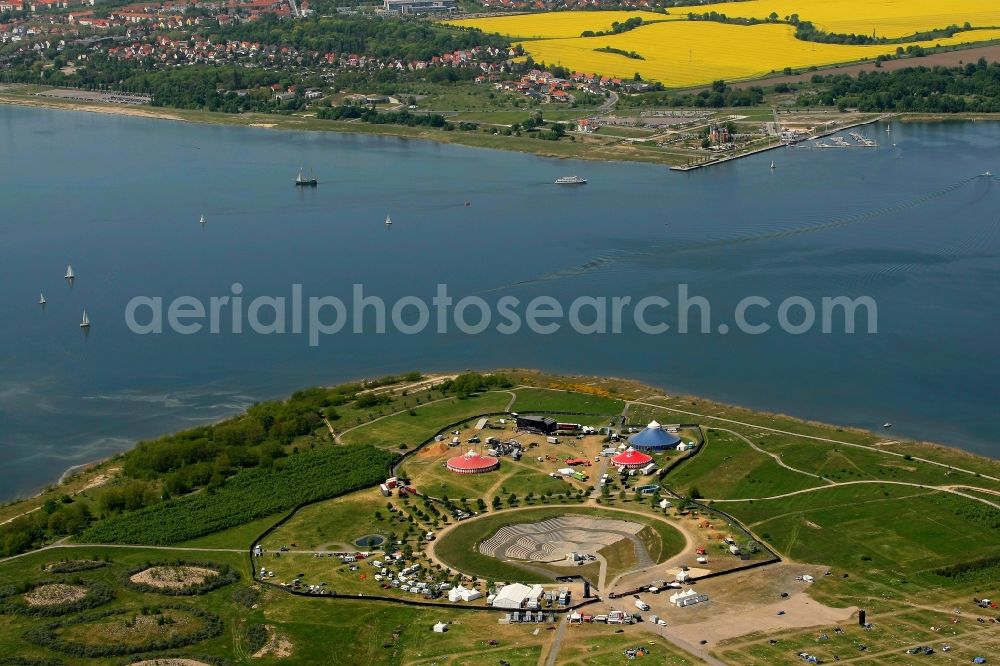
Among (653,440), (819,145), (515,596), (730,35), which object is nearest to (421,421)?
(653,440)

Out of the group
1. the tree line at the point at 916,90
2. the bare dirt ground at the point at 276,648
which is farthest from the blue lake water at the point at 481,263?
the bare dirt ground at the point at 276,648

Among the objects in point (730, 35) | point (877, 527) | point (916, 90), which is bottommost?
point (877, 527)

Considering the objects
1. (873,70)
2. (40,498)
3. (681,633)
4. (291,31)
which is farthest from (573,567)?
(291,31)

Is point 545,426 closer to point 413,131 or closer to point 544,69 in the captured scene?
point 413,131

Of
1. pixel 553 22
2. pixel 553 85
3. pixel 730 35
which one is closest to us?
pixel 553 85

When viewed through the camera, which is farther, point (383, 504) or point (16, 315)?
point (16, 315)

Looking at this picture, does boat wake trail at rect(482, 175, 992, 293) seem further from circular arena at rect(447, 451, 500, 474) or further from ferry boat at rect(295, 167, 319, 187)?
ferry boat at rect(295, 167, 319, 187)

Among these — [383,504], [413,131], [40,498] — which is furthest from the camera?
[413,131]

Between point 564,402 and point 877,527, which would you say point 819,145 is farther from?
point 877,527
